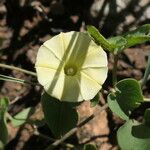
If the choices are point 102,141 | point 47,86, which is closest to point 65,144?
point 102,141

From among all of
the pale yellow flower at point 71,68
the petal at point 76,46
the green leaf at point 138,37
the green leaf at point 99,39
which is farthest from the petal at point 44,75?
the green leaf at point 138,37

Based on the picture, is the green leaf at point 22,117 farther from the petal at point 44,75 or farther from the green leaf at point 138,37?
the green leaf at point 138,37

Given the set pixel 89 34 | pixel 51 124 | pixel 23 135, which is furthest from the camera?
pixel 23 135

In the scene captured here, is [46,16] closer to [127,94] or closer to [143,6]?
[143,6]

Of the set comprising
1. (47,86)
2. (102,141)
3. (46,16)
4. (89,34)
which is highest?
(46,16)

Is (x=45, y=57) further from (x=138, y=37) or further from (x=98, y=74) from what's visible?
(x=138, y=37)

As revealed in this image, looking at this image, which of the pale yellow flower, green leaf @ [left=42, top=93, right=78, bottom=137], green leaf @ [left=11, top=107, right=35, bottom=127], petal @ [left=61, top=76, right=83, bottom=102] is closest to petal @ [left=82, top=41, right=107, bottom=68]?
the pale yellow flower
